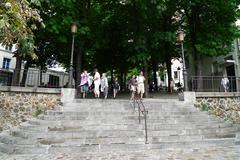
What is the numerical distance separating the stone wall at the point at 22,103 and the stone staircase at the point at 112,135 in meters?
0.85

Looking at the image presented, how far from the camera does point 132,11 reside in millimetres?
21500

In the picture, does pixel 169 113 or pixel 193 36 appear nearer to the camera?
pixel 169 113

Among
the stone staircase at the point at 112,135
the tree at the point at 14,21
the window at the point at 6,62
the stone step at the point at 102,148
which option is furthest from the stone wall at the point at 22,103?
the window at the point at 6,62

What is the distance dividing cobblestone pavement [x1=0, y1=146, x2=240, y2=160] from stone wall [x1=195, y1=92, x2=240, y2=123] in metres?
6.50

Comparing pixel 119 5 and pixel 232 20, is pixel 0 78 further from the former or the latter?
pixel 232 20

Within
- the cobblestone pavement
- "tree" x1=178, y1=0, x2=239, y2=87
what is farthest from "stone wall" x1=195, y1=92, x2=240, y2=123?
the cobblestone pavement

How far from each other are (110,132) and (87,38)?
11322mm

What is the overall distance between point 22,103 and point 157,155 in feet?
27.3

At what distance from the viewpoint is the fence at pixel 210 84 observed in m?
18.8

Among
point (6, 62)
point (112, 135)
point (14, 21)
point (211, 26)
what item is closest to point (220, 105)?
point (112, 135)

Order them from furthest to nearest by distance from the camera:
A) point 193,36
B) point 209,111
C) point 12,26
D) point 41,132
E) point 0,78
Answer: point 193,36 → point 209,111 → point 0,78 → point 41,132 → point 12,26

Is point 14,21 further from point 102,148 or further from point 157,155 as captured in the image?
point 157,155

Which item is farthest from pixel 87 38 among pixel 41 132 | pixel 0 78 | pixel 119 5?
pixel 41 132

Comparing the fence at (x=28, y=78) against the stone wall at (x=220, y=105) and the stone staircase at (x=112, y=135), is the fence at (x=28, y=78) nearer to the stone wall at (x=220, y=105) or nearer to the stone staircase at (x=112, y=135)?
the stone staircase at (x=112, y=135)
